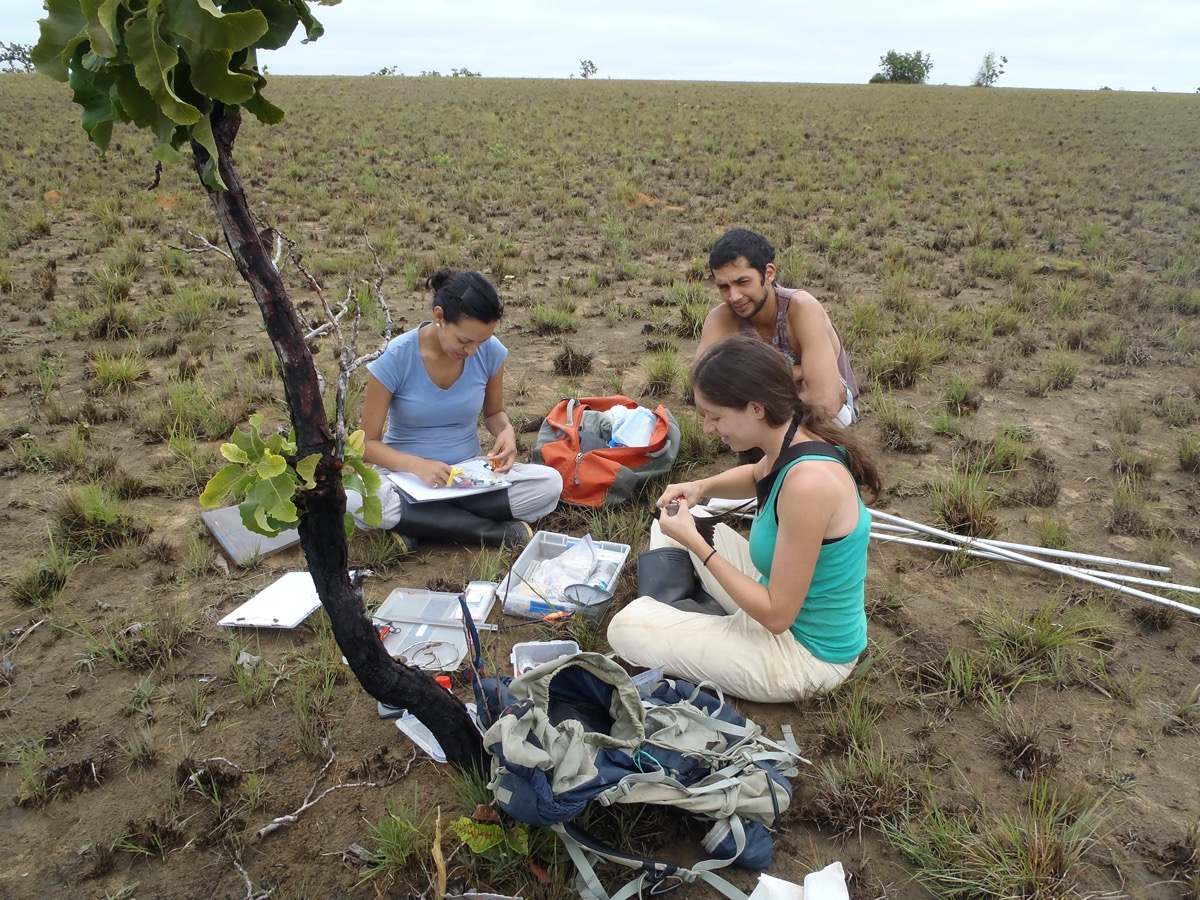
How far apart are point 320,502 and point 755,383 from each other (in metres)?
1.31

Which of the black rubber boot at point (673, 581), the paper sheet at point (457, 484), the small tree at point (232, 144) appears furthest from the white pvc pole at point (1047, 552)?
the small tree at point (232, 144)

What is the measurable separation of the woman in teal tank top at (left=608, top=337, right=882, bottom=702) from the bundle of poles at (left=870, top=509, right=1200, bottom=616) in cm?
107

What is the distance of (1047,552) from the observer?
133 inches

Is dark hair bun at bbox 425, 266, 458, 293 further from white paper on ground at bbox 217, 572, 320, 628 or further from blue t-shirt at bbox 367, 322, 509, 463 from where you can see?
white paper on ground at bbox 217, 572, 320, 628

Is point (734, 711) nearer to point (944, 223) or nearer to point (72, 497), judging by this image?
point (72, 497)

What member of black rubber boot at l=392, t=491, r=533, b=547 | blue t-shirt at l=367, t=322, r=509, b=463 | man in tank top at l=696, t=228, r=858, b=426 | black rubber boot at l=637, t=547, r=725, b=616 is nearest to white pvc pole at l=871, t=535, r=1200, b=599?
man in tank top at l=696, t=228, r=858, b=426

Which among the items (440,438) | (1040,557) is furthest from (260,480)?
(1040,557)

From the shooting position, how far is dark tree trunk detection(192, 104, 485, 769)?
1435mm

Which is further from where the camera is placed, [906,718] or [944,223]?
[944,223]

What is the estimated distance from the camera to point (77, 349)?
20.7 feet

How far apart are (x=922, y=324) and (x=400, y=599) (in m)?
5.52

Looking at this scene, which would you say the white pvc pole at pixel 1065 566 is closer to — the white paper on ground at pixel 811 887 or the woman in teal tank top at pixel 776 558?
the woman in teal tank top at pixel 776 558

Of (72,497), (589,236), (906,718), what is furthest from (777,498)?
(589,236)

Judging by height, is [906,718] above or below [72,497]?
below
